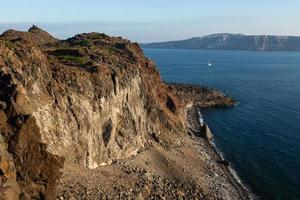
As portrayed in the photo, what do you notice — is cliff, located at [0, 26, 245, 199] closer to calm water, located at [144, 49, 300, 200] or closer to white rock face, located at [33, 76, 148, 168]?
white rock face, located at [33, 76, 148, 168]

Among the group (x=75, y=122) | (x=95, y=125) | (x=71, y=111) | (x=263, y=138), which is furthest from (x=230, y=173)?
(x=71, y=111)

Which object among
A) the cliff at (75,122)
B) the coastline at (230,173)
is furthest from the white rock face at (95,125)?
the coastline at (230,173)

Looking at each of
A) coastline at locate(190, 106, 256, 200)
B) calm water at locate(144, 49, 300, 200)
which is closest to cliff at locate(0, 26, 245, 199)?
coastline at locate(190, 106, 256, 200)

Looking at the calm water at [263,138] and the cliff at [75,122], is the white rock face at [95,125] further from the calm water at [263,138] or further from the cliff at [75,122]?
the calm water at [263,138]

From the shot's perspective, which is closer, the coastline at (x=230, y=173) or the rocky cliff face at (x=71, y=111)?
the rocky cliff face at (x=71, y=111)

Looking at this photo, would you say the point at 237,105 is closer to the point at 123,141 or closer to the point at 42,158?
the point at 123,141
